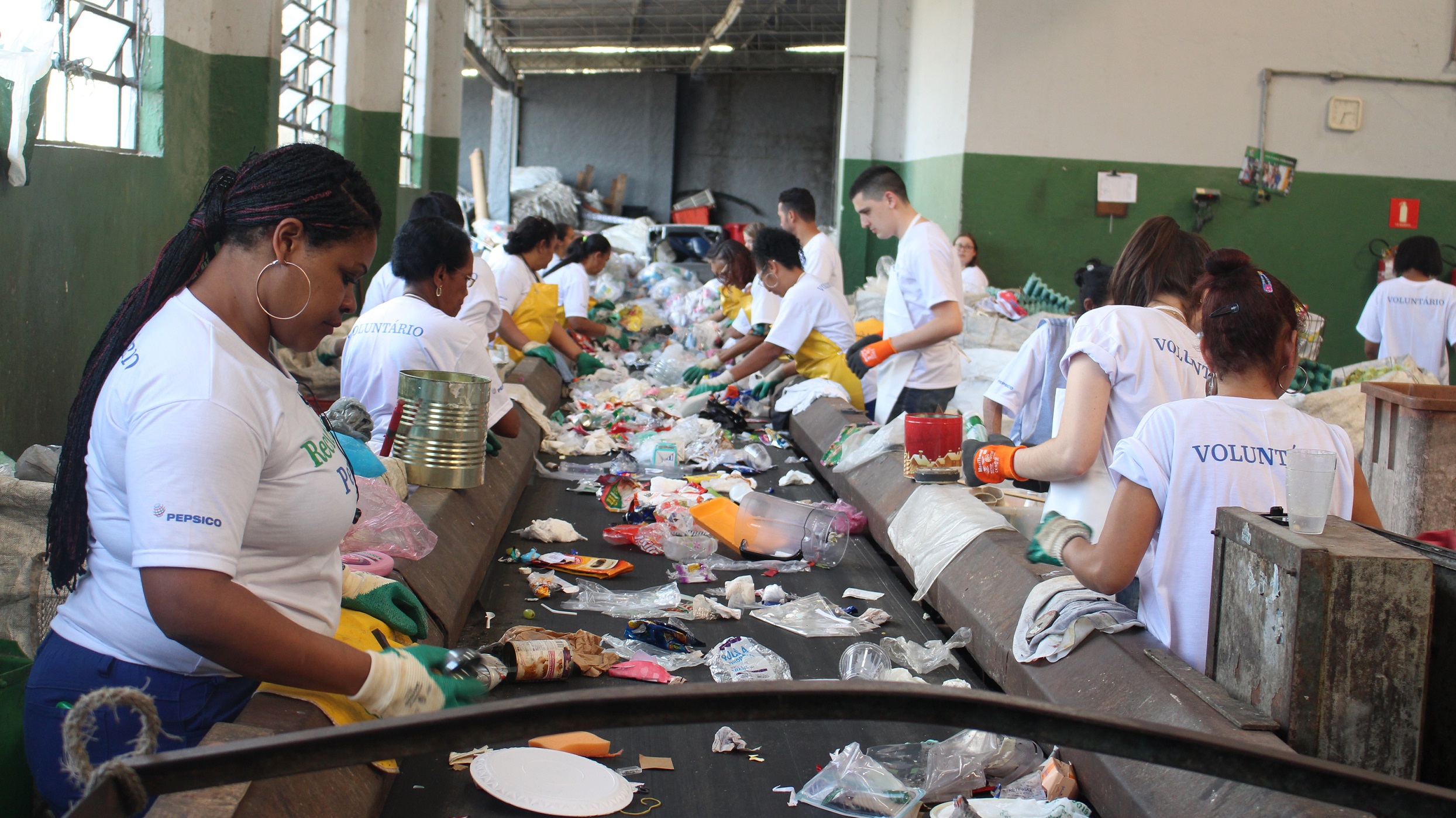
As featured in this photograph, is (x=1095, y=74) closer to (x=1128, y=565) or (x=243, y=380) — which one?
(x=1128, y=565)

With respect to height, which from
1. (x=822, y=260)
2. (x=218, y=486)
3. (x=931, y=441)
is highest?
(x=822, y=260)

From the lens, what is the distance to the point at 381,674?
1756 mm

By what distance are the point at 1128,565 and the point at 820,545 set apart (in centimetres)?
176

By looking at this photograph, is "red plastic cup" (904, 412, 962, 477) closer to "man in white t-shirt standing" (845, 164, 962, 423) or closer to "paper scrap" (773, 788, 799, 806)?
"man in white t-shirt standing" (845, 164, 962, 423)

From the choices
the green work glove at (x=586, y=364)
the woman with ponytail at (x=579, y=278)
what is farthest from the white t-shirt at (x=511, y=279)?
the woman with ponytail at (x=579, y=278)

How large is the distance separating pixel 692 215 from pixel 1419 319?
1412cm

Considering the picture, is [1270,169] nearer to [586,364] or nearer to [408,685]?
[586,364]

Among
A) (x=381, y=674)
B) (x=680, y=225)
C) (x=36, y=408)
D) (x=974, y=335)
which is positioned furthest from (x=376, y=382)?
(x=680, y=225)

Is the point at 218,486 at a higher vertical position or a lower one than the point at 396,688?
higher

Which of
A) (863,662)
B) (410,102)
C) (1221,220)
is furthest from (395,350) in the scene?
(410,102)

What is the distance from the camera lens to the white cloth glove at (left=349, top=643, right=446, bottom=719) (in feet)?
5.73

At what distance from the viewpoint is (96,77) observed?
496 cm

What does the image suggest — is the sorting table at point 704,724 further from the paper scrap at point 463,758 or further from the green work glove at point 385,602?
the green work glove at point 385,602

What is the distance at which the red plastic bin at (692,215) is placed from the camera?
19.8m
